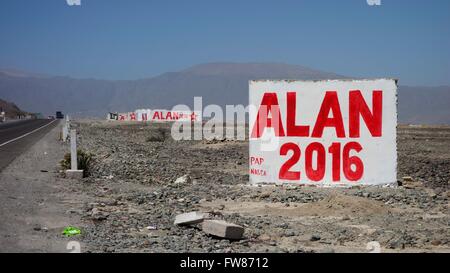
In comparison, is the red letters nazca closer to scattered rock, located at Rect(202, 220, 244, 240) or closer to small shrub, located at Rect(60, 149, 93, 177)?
small shrub, located at Rect(60, 149, 93, 177)

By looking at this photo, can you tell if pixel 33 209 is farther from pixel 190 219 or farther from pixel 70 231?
pixel 190 219

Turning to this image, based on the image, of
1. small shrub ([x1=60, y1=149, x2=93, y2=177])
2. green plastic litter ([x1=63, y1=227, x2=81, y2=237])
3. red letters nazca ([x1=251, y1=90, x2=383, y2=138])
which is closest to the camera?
green plastic litter ([x1=63, y1=227, x2=81, y2=237])

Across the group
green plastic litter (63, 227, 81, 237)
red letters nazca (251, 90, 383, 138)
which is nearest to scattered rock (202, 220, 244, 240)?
green plastic litter (63, 227, 81, 237)

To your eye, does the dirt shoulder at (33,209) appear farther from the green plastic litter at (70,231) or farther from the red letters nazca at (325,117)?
the red letters nazca at (325,117)

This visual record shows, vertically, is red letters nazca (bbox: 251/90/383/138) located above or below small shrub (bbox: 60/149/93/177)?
above

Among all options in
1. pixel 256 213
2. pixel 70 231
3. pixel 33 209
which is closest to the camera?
pixel 70 231

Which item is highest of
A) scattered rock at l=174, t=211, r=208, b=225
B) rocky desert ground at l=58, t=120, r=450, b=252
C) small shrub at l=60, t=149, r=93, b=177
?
small shrub at l=60, t=149, r=93, b=177

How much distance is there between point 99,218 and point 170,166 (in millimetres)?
10133

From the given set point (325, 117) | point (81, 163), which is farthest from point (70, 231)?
point (81, 163)

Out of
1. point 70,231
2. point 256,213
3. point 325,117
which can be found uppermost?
point 325,117

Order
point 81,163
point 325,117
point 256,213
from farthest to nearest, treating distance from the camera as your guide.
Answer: point 81,163, point 325,117, point 256,213

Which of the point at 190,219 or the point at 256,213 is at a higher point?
the point at 190,219
